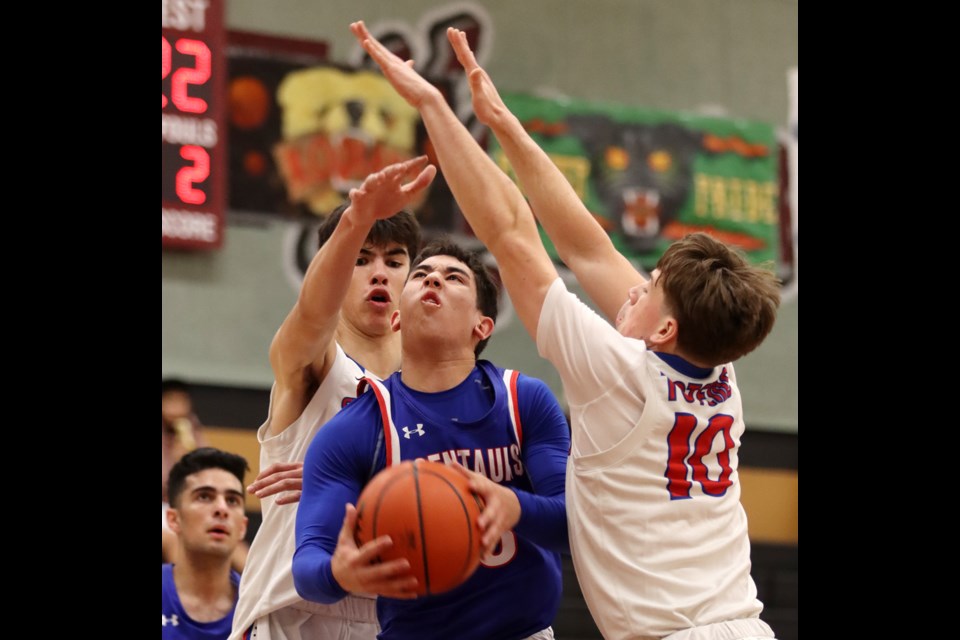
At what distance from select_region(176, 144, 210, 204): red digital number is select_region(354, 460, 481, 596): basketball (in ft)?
28.9

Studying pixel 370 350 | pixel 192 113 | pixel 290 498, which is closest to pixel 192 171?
pixel 192 113

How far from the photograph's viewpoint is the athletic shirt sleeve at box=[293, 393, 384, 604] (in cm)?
398

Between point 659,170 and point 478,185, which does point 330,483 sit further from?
point 659,170

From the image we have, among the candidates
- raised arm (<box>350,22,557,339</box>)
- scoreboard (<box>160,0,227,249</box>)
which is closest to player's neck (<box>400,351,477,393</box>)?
raised arm (<box>350,22,557,339</box>)

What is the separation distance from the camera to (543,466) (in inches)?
168

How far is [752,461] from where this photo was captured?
48.4ft

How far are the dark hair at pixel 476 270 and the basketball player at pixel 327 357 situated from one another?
0.20 metres

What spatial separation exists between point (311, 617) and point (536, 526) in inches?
54.7

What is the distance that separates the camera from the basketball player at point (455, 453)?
408 centimetres

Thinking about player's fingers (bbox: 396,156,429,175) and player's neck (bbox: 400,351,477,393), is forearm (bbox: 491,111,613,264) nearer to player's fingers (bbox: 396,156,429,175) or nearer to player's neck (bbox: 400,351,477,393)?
player's fingers (bbox: 396,156,429,175)

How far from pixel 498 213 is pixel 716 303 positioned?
753mm

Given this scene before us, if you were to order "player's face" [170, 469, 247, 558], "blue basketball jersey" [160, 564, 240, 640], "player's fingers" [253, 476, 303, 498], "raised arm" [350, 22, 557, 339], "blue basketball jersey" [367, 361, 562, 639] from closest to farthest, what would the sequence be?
"raised arm" [350, 22, 557, 339], "blue basketball jersey" [367, 361, 562, 639], "player's fingers" [253, 476, 303, 498], "blue basketball jersey" [160, 564, 240, 640], "player's face" [170, 469, 247, 558]
